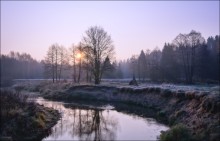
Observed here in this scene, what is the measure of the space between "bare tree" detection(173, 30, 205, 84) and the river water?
4545 cm

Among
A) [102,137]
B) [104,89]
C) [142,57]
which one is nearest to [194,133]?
[102,137]

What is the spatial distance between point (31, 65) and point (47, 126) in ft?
519

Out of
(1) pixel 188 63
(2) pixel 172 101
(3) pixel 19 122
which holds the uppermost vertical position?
(1) pixel 188 63

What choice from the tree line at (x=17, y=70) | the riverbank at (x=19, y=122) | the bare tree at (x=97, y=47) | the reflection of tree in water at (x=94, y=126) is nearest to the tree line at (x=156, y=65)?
the bare tree at (x=97, y=47)

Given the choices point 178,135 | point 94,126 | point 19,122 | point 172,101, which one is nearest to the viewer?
point 178,135

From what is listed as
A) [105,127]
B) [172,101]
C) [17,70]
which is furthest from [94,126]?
[17,70]

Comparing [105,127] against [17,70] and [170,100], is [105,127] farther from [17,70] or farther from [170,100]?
[17,70]

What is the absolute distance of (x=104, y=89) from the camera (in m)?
57.3

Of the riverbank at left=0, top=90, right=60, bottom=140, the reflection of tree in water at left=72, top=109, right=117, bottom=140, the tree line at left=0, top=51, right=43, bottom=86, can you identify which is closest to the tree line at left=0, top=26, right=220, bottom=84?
the reflection of tree in water at left=72, top=109, right=117, bottom=140

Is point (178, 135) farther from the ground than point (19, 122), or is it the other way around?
point (19, 122)

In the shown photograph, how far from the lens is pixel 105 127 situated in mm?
28281

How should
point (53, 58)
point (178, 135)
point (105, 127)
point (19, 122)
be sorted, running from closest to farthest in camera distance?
point (178, 135) < point (19, 122) < point (105, 127) < point (53, 58)

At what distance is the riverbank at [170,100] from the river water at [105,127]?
2.38m

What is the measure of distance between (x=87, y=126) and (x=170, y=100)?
11.8m
